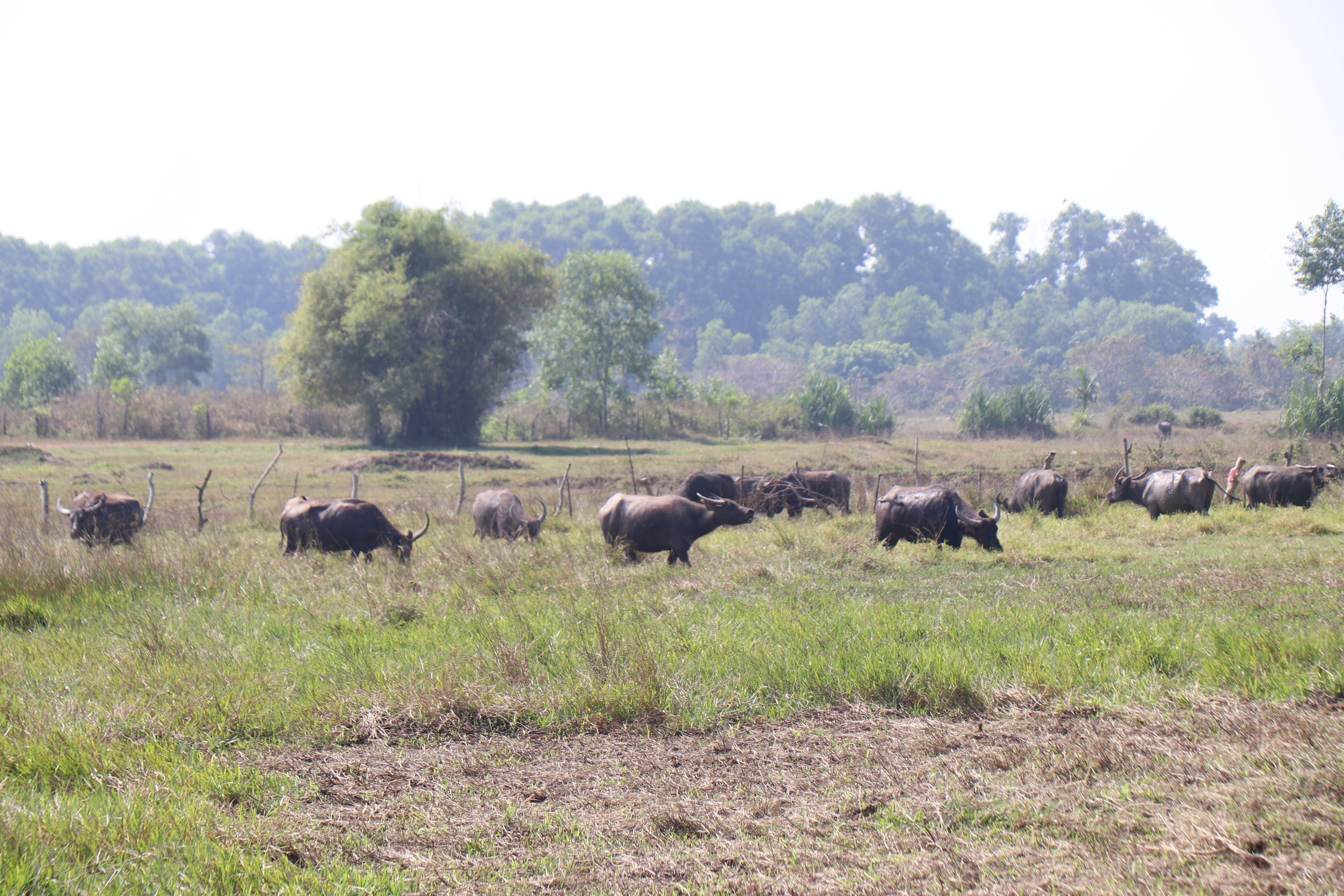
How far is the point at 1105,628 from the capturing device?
22.6 feet

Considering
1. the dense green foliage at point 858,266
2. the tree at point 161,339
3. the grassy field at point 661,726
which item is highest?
the dense green foliage at point 858,266

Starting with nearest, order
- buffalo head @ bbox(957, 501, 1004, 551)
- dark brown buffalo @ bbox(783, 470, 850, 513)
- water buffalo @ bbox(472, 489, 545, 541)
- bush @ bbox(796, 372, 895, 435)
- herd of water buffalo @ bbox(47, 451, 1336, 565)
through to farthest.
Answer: herd of water buffalo @ bbox(47, 451, 1336, 565)
buffalo head @ bbox(957, 501, 1004, 551)
water buffalo @ bbox(472, 489, 545, 541)
dark brown buffalo @ bbox(783, 470, 850, 513)
bush @ bbox(796, 372, 895, 435)

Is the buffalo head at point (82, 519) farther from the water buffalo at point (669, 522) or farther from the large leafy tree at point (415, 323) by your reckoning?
the large leafy tree at point (415, 323)

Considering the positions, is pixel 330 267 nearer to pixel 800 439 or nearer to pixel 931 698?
pixel 800 439

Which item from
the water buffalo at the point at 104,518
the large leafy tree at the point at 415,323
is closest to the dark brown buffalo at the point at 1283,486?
the water buffalo at the point at 104,518

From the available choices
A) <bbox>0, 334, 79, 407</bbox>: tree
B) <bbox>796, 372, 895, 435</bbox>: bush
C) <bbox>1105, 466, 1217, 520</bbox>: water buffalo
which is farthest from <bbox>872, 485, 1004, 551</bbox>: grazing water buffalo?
<bbox>0, 334, 79, 407</bbox>: tree

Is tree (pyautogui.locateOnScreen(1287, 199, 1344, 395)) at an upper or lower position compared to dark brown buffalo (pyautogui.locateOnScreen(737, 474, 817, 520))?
upper

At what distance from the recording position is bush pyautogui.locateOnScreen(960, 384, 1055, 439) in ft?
135

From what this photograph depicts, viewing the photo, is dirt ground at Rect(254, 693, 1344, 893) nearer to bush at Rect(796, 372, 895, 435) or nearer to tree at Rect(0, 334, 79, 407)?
bush at Rect(796, 372, 895, 435)

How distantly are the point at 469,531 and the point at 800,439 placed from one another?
2632 centimetres

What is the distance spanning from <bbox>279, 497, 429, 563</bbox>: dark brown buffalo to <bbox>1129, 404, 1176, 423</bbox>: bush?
44.1 meters

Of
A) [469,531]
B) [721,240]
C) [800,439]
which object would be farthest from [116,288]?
[469,531]

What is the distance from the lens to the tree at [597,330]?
4378 cm

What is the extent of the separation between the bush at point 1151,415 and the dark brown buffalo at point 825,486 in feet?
115
